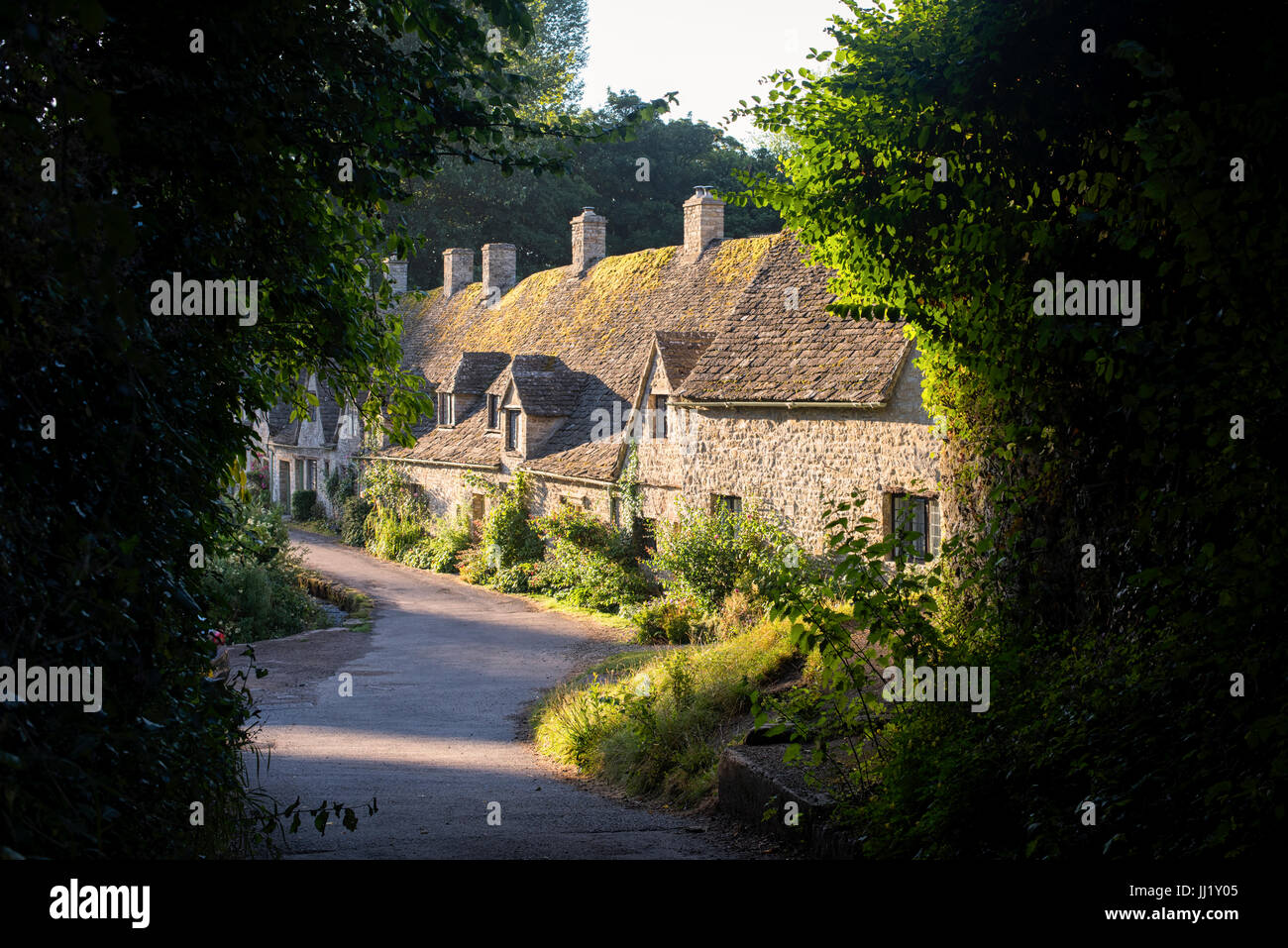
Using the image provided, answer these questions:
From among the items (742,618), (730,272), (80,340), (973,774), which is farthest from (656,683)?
(730,272)

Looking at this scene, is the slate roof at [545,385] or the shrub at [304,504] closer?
the slate roof at [545,385]

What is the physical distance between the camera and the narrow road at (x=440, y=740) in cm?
799

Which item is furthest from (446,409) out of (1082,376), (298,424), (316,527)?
(1082,376)

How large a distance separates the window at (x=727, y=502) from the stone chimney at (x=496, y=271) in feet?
66.2

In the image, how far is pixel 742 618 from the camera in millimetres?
18047

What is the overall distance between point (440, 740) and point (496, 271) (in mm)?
28429

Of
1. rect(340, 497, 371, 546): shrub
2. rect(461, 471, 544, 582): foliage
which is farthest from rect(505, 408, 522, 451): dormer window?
rect(340, 497, 371, 546): shrub

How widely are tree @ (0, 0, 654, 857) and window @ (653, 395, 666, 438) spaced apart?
17.1 metres

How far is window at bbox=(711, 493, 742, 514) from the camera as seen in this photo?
21.4 metres

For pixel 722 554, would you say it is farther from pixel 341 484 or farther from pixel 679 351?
pixel 341 484

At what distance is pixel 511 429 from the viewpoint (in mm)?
30547

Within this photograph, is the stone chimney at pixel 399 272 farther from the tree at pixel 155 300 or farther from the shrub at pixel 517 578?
the tree at pixel 155 300

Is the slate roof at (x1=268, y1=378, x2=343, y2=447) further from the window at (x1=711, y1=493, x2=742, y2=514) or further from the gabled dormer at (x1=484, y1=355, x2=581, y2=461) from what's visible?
the window at (x1=711, y1=493, x2=742, y2=514)

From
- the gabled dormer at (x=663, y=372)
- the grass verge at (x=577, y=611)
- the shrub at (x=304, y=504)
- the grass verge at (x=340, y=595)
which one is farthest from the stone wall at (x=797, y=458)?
the shrub at (x=304, y=504)
